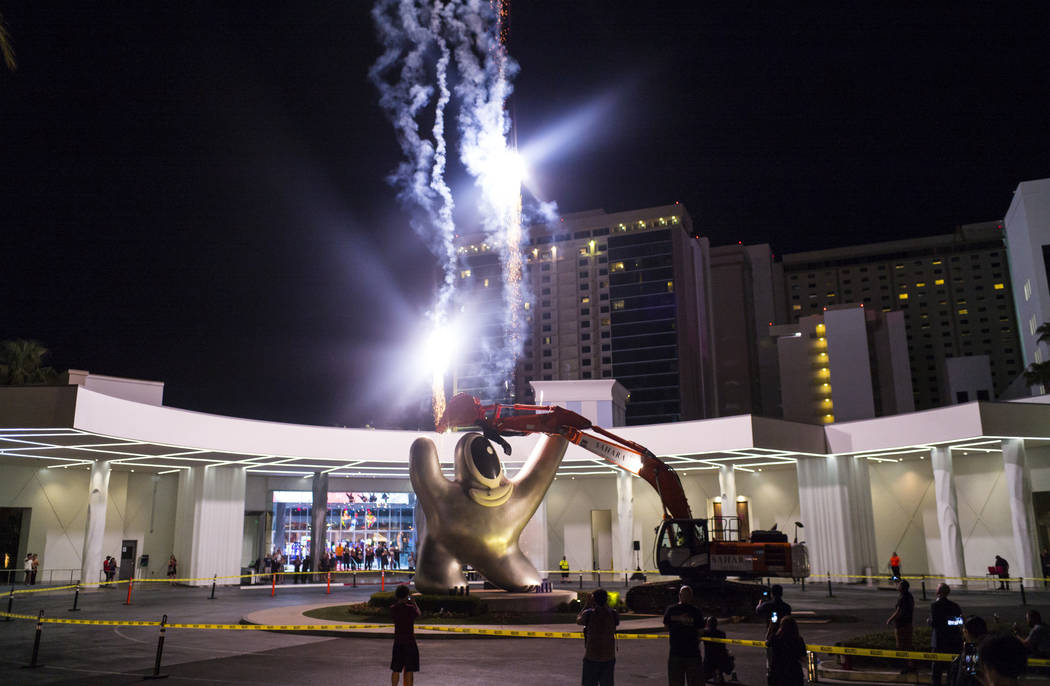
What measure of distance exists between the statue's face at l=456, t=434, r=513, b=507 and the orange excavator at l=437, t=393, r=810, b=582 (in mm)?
485

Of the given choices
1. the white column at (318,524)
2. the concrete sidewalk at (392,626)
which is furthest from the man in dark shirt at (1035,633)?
the white column at (318,524)

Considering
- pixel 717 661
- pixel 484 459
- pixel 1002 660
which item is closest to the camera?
pixel 1002 660

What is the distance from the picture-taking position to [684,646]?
9516mm

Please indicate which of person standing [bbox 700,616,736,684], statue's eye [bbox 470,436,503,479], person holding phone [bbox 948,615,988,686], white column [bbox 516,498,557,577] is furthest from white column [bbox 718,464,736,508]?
person holding phone [bbox 948,615,988,686]

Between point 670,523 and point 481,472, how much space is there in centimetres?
587

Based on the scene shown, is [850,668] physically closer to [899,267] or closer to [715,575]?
[715,575]

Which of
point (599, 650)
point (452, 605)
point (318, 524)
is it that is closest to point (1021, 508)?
point (452, 605)

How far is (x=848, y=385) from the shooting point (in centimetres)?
10606

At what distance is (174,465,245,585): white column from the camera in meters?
38.4

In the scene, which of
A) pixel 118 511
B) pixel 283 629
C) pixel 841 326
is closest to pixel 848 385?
pixel 841 326

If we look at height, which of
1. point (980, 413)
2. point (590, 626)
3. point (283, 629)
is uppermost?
point (980, 413)

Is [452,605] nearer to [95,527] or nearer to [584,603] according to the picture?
[584,603]

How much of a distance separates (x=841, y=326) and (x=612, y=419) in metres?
67.0

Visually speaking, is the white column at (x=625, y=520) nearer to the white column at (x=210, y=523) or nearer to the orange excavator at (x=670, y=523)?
the orange excavator at (x=670, y=523)
